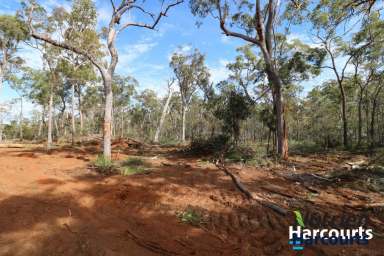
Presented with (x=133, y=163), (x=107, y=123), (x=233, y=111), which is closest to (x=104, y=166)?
(x=133, y=163)

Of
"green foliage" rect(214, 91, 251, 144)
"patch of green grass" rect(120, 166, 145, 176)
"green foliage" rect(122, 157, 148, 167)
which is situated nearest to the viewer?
"patch of green grass" rect(120, 166, 145, 176)

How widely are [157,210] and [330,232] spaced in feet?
9.86

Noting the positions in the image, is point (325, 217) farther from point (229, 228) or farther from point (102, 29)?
point (102, 29)

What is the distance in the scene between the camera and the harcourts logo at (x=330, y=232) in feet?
11.9

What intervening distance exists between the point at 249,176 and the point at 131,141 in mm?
11557

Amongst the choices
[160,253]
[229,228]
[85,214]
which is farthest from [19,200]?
[229,228]

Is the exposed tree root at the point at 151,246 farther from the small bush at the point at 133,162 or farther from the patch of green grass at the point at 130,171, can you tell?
the small bush at the point at 133,162

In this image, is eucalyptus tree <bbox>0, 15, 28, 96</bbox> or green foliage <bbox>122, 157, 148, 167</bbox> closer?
green foliage <bbox>122, 157, 148, 167</bbox>

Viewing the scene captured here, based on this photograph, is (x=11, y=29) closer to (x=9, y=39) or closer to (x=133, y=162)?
(x=9, y=39)

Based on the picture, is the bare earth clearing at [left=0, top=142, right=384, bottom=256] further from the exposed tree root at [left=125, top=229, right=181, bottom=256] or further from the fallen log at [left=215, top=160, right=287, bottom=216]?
the fallen log at [left=215, top=160, right=287, bottom=216]

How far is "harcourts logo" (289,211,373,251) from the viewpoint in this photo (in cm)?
362

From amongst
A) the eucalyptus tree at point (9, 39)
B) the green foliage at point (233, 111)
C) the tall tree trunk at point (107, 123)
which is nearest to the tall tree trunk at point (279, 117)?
the green foliage at point (233, 111)

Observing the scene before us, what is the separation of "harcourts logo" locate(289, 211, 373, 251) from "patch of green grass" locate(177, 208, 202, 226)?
1535mm

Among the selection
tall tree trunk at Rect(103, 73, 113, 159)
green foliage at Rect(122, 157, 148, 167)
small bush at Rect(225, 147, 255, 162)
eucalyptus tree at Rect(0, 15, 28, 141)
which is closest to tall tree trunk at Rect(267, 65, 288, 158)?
→ small bush at Rect(225, 147, 255, 162)
